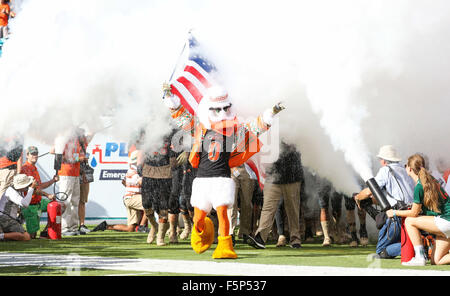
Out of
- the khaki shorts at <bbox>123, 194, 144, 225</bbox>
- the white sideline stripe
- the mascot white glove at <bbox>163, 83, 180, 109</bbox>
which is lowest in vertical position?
the white sideline stripe

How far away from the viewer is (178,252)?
8430 mm

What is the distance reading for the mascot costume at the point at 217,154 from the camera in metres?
7.64

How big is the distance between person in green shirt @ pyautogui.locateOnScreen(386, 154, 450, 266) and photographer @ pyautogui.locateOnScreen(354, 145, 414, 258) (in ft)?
1.56

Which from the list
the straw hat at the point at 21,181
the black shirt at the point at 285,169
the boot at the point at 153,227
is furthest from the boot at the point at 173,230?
the straw hat at the point at 21,181

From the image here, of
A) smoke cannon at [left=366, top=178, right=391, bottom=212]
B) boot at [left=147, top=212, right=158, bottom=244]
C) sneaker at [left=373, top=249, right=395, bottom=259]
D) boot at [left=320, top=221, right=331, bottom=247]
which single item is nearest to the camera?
smoke cannon at [left=366, top=178, right=391, bottom=212]

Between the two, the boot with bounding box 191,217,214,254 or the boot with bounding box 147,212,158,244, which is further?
the boot with bounding box 147,212,158,244

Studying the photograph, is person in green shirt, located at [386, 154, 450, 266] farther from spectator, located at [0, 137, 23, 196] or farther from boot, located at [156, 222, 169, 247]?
spectator, located at [0, 137, 23, 196]

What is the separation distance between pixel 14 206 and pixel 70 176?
1.55 metres

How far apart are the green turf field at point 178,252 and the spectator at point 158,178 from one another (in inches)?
25.3

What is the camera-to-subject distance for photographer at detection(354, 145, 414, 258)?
7.57 metres

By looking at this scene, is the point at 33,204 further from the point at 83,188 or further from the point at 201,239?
the point at 201,239

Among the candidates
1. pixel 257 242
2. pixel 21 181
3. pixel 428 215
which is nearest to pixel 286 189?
pixel 257 242

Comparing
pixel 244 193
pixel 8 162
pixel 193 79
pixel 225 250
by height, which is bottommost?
pixel 225 250

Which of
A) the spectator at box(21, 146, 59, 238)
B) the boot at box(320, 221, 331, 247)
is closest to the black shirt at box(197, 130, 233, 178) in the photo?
the boot at box(320, 221, 331, 247)
